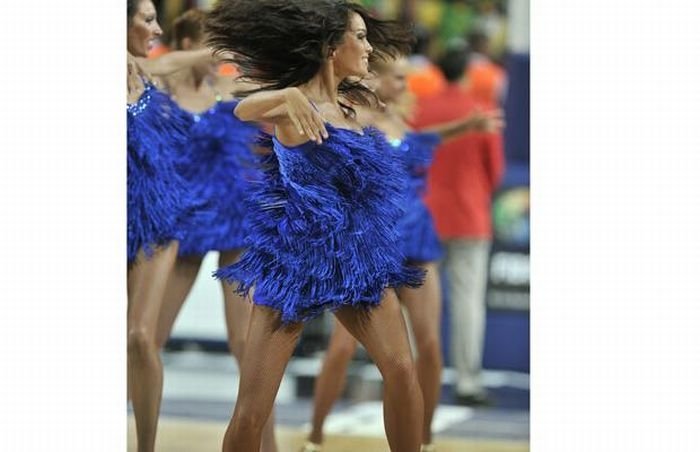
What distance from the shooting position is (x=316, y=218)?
3.42 meters

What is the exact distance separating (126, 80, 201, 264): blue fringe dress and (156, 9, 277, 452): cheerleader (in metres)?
0.05

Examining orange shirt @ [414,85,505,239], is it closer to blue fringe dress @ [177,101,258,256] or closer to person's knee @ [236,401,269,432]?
blue fringe dress @ [177,101,258,256]

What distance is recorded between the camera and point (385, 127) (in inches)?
169

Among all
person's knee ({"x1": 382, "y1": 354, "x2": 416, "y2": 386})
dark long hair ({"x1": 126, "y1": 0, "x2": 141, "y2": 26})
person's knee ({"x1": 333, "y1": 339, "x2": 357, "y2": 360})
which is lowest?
person's knee ({"x1": 382, "y1": 354, "x2": 416, "y2": 386})

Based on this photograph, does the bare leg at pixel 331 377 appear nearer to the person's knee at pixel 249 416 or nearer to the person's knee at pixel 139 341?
the person's knee at pixel 139 341

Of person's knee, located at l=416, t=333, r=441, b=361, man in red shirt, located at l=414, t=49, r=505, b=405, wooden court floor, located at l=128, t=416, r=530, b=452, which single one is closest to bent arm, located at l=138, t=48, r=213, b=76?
wooden court floor, located at l=128, t=416, r=530, b=452

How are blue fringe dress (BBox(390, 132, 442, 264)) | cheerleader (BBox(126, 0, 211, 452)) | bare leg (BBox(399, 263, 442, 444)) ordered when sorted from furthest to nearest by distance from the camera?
blue fringe dress (BBox(390, 132, 442, 264)) → bare leg (BBox(399, 263, 442, 444)) → cheerleader (BBox(126, 0, 211, 452))

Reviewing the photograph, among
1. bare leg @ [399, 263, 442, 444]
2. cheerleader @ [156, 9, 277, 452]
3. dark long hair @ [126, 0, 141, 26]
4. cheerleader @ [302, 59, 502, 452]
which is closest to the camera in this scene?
dark long hair @ [126, 0, 141, 26]

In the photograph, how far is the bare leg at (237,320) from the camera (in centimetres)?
380

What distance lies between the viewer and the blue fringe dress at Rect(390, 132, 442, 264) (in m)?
Answer: 4.74

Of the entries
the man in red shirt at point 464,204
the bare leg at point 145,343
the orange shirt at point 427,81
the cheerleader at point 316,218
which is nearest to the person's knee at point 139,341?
the bare leg at point 145,343
